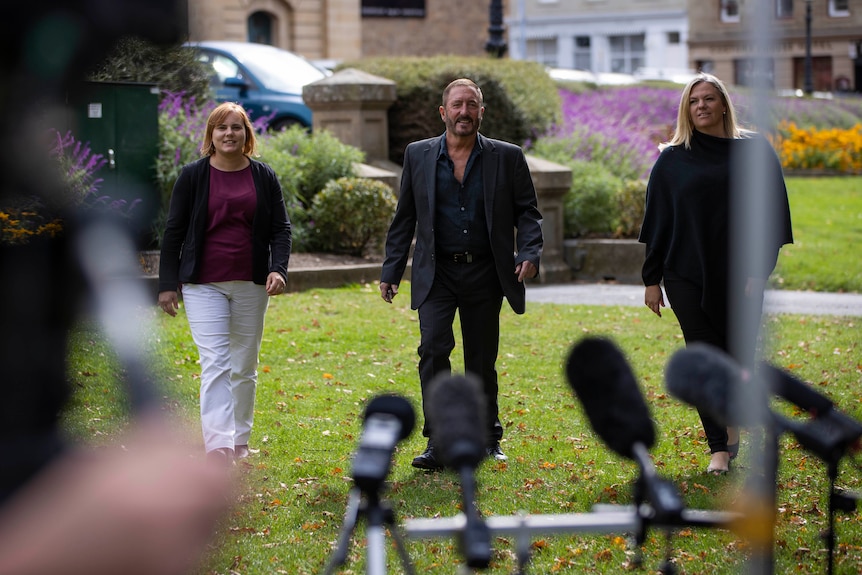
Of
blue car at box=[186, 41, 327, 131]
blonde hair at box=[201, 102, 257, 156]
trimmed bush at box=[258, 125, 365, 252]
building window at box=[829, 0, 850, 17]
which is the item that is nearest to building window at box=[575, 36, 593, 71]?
building window at box=[829, 0, 850, 17]

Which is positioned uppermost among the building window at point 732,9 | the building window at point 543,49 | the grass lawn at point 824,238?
the building window at point 543,49

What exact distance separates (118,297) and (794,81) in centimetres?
5357

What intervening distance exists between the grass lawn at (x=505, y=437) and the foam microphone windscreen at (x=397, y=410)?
0.35 metres

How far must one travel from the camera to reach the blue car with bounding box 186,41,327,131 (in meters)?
19.6

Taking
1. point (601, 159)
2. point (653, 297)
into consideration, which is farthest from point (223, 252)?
point (601, 159)

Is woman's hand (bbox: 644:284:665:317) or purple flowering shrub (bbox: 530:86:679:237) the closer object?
woman's hand (bbox: 644:284:665:317)

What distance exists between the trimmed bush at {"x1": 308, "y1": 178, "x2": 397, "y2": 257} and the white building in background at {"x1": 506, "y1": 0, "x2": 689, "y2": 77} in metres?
52.6

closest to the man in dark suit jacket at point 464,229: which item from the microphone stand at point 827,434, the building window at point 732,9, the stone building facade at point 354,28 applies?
the building window at point 732,9

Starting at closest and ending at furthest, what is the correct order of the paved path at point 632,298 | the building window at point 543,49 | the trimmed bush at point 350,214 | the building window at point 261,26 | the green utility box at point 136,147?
the green utility box at point 136,147 < the paved path at point 632,298 < the trimmed bush at point 350,214 < the building window at point 261,26 < the building window at point 543,49

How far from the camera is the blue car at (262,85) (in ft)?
64.3

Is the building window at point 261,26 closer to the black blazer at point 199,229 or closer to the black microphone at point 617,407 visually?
the black blazer at point 199,229

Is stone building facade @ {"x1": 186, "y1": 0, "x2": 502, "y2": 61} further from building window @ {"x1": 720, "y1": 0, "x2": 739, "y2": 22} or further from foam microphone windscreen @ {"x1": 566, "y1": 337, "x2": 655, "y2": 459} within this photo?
foam microphone windscreen @ {"x1": 566, "y1": 337, "x2": 655, "y2": 459}

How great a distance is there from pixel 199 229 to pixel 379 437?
451 cm

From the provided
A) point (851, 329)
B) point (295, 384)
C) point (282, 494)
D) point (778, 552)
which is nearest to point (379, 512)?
point (778, 552)
